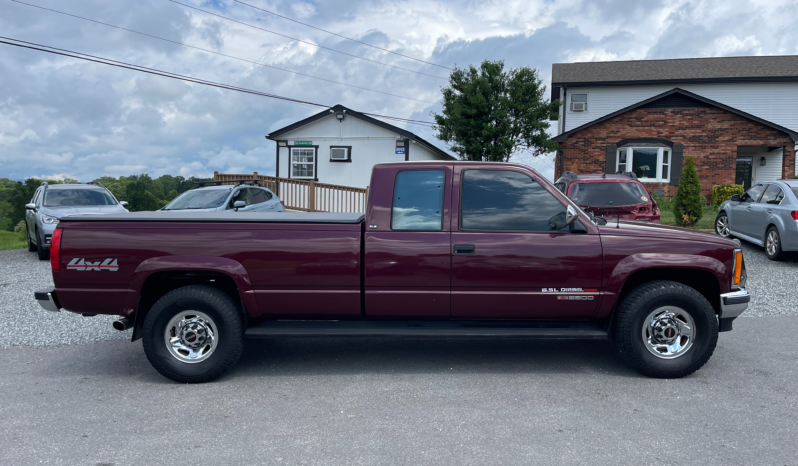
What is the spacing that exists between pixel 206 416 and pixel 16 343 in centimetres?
345

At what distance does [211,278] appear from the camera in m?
5.08

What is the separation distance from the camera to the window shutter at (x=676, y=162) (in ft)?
79.8

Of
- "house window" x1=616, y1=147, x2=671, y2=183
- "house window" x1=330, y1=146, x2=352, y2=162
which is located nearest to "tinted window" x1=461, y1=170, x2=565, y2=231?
"house window" x1=616, y1=147, x2=671, y2=183

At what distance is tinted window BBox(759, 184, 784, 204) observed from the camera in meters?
Result: 11.3

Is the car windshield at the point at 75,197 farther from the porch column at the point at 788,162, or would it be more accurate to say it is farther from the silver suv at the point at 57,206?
the porch column at the point at 788,162

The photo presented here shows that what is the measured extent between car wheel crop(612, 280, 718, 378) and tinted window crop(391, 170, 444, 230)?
1.79 metres

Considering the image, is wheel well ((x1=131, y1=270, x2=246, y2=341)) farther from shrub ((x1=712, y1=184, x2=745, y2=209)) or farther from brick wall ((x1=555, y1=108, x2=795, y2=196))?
brick wall ((x1=555, y1=108, x2=795, y2=196))

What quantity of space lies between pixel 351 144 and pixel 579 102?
1137 centimetres

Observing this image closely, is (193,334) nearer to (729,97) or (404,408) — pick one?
(404,408)

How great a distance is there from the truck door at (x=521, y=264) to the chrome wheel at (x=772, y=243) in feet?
27.4

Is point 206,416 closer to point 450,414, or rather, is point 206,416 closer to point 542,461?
point 450,414

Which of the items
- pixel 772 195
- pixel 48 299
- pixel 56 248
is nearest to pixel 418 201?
pixel 56 248

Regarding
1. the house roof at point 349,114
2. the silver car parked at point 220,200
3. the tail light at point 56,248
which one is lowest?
the tail light at point 56,248

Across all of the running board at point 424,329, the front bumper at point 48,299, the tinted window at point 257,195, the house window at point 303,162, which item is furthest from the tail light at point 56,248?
the house window at point 303,162
